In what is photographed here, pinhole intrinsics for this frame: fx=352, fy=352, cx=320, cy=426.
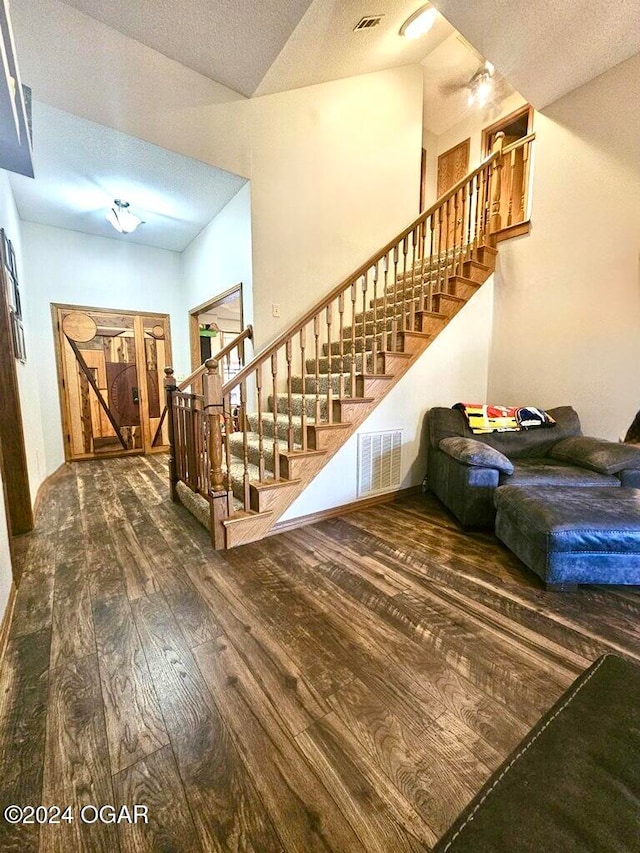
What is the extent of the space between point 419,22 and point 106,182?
126 inches

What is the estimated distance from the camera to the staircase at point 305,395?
2.36 meters

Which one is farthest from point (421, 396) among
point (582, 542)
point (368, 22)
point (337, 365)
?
point (368, 22)

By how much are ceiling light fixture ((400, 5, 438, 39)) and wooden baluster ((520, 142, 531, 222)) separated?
1416mm

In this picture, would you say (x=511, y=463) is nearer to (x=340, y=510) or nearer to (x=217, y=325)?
(x=340, y=510)

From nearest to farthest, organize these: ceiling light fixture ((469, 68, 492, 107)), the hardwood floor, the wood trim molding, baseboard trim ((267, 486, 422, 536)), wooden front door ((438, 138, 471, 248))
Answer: the hardwood floor → baseboard trim ((267, 486, 422, 536)) → the wood trim molding → ceiling light fixture ((469, 68, 492, 107)) → wooden front door ((438, 138, 471, 248))

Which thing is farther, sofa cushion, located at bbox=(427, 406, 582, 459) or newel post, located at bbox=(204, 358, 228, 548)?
sofa cushion, located at bbox=(427, 406, 582, 459)

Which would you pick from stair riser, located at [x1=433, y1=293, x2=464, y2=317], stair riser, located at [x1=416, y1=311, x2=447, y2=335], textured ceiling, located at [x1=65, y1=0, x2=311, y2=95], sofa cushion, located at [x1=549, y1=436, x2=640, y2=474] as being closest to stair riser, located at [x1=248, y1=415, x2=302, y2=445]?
stair riser, located at [x1=416, y1=311, x2=447, y2=335]

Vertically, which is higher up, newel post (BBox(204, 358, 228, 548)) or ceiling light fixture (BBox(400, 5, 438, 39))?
ceiling light fixture (BBox(400, 5, 438, 39))

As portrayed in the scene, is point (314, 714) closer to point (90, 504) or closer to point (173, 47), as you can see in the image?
point (90, 504)

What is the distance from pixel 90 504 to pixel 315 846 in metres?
3.10

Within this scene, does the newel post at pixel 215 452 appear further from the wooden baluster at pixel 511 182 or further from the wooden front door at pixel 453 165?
the wooden front door at pixel 453 165

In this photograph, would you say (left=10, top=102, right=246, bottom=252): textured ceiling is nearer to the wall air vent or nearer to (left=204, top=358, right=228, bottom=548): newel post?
the wall air vent

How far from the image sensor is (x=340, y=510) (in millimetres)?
2893

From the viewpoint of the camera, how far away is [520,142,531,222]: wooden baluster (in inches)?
141
